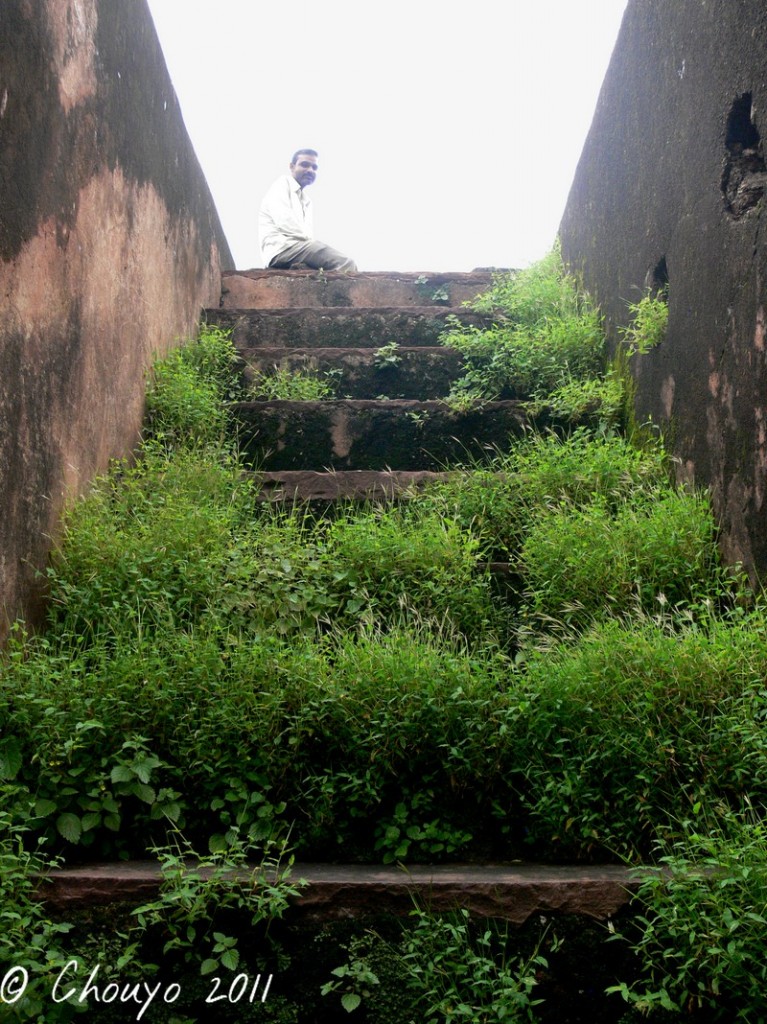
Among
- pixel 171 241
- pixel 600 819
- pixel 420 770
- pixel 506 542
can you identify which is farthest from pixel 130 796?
pixel 171 241

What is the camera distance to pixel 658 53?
418 centimetres

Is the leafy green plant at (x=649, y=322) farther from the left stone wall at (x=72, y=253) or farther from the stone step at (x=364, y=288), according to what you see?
the stone step at (x=364, y=288)

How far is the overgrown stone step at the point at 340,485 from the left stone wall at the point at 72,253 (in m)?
0.68

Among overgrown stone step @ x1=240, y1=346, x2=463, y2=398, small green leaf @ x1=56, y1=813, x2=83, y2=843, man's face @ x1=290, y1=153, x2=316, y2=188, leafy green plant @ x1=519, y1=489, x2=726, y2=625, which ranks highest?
man's face @ x1=290, y1=153, x2=316, y2=188

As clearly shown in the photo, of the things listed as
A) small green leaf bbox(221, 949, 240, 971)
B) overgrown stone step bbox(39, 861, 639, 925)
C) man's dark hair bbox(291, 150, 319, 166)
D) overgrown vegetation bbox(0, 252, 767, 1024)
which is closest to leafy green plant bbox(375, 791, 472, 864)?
overgrown vegetation bbox(0, 252, 767, 1024)

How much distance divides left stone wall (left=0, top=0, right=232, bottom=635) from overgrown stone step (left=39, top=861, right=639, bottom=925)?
94 centimetres

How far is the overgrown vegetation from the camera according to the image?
1989 mm

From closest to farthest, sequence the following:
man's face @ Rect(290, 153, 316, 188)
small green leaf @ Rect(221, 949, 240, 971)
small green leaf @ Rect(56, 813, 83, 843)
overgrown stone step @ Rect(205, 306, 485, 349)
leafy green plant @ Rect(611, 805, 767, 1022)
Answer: leafy green plant @ Rect(611, 805, 767, 1022), small green leaf @ Rect(221, 949, 240, 971), small green leaf @ Rect(56, 813, 83, 843), overgrown stone step @ Rect(205, 306, 485, 349), man's face @ Rect(290, 153, 316, 188)

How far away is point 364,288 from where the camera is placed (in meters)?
6.66

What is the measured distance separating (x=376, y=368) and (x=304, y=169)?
412cm

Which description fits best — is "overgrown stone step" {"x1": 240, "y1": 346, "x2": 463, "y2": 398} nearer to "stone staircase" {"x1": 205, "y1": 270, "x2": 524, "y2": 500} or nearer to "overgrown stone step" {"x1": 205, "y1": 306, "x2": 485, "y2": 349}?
"stone staircase" {"x1": 205, "y1": 270, "x2": 524, "y2": 500}

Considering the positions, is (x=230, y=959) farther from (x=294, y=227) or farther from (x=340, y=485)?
(x=294, y=227)

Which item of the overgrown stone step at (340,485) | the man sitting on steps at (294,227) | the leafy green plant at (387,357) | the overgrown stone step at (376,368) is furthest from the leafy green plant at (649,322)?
the man sitting on steps at (294,227)

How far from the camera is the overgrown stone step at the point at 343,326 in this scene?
5.75 meters
